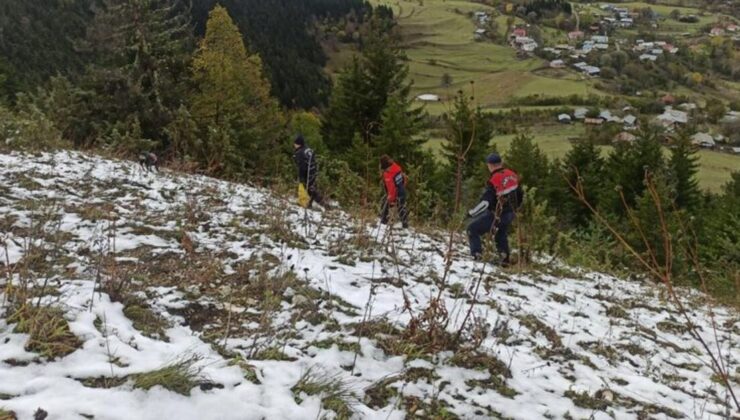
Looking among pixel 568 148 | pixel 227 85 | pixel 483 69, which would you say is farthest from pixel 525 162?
pixel 483 69

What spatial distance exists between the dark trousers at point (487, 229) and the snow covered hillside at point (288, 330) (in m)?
0.53

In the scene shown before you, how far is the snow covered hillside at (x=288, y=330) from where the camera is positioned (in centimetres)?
326

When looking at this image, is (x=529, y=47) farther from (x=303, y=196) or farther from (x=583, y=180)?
(x=303, y=196)

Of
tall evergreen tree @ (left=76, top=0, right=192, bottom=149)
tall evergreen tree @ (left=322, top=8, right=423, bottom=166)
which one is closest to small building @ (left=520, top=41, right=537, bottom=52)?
tall evergreen tree @ (left=322, top=8, right=423, bottom=166)

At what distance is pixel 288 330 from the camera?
4.43 metres

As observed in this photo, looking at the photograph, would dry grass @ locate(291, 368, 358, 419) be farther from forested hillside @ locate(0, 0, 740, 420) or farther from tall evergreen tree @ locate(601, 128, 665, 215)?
tall evergreen tree @ locate(601, 128, 665, 215)

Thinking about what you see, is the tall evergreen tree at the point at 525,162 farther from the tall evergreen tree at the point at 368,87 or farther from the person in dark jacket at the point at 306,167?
the person in dark jacket at the point at 306,167

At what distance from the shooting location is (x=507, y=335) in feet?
16.7

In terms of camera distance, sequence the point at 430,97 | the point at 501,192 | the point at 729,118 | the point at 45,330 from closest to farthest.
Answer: the point at 45,330, the point at 501,192, the point at 430,97, the point at 729,118

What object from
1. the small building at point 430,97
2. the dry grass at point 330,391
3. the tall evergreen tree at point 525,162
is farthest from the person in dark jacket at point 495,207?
the tall evergreen tree at point 525,162

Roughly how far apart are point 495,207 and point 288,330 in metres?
4.49

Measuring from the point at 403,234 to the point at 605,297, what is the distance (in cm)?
333

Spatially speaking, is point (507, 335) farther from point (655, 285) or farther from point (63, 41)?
point (63, 41)

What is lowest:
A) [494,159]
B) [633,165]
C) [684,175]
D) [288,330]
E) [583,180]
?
[583,180]
